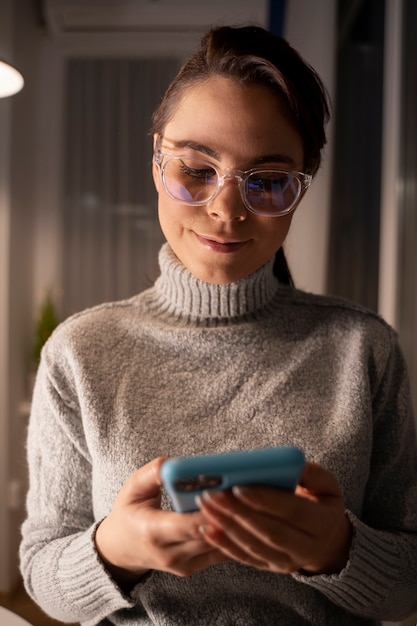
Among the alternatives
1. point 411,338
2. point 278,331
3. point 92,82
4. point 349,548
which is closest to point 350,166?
point 411,338

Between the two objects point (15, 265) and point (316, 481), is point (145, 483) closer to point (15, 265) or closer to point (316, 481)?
point (316, 481)

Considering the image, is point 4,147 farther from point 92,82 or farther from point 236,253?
point 236,253

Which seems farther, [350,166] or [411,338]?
[350,166]

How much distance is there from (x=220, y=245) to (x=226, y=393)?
0.22 m

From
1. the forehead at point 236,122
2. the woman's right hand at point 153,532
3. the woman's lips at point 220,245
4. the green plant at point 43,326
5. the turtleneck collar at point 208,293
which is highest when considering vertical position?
the forehead at point 236,122

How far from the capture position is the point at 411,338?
1.74 metres

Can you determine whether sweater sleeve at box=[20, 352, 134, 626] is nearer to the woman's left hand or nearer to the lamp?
the woman's left hand

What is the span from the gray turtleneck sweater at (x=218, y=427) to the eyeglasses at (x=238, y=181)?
0.14 meters

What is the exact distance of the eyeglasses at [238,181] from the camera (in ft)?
2.41

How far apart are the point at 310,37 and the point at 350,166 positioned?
620mm

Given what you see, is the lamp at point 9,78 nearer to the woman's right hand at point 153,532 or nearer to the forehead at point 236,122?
the forehead at point 236,122

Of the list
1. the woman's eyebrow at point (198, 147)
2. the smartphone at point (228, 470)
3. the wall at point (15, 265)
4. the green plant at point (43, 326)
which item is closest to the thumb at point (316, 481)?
the smartphone at point (228, 470)

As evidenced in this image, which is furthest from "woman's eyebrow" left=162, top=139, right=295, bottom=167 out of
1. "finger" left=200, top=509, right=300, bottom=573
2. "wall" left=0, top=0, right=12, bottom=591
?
"wall" left=0, top=0, right=12, bottom=591

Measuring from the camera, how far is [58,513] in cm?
80
